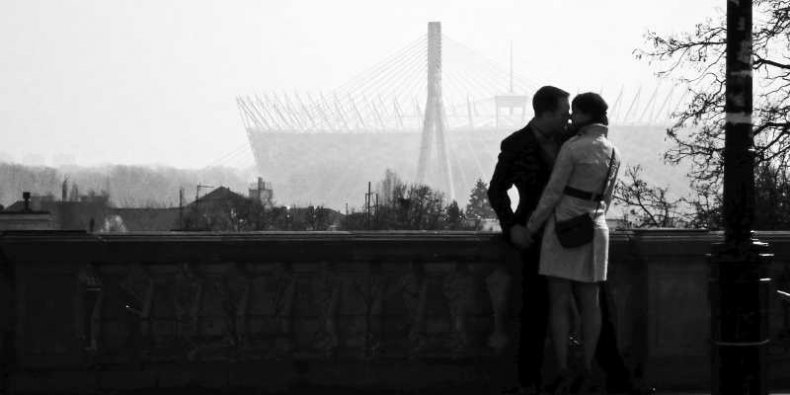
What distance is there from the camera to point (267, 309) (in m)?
10.1

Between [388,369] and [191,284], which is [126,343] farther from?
[388,369]

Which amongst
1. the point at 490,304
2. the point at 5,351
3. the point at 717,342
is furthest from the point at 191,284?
the point at 717,342

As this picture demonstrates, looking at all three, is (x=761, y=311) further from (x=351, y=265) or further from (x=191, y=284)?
(x=191, y=284)

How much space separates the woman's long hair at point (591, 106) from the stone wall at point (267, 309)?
963 mm

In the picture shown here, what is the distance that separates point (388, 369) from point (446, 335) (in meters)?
0.40

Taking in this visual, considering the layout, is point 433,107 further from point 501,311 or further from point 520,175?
point 520,175

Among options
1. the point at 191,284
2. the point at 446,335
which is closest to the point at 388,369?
the point at 446,335

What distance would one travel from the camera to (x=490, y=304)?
33.3ft

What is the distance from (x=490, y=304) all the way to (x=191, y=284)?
1.77 meters

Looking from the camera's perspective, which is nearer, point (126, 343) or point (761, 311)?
point (761, 311)

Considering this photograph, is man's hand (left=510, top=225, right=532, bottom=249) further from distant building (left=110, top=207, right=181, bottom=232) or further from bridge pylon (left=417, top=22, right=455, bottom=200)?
bridge pylon (left=417, top=22, right=455, bottom=200)

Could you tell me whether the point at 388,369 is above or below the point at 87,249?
below

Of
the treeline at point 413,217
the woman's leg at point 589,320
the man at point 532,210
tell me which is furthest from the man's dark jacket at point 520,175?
the treeline at point 413,217

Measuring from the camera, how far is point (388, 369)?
10078 mm
